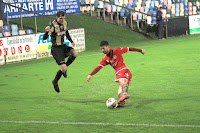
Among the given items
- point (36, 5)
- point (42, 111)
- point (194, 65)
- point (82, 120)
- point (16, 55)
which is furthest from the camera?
point (36, 5)

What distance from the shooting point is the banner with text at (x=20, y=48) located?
2148 centimetres

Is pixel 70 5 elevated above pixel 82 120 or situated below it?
above

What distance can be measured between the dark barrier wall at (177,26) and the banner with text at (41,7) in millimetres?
6629

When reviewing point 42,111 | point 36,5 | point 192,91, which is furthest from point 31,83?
point 36,5

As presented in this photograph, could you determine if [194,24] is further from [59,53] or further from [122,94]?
[122,94]

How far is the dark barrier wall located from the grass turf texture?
380 inches

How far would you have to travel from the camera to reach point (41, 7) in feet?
92.5

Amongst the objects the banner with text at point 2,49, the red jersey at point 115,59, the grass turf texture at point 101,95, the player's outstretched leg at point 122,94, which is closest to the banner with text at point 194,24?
the grass turf texture at point 101,95

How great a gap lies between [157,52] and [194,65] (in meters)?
5.54

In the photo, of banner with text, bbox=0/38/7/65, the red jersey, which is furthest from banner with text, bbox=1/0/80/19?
the red jersey

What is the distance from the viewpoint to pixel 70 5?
29.7 metres

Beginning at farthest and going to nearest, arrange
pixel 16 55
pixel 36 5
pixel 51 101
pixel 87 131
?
pixel 36 5 < pixel 16 55 < pixel 51 101 < pixel 87 131

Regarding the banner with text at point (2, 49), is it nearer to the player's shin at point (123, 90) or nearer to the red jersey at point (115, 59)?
the red jersey at point (115, 59)

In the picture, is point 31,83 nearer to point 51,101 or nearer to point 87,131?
point 51,101
